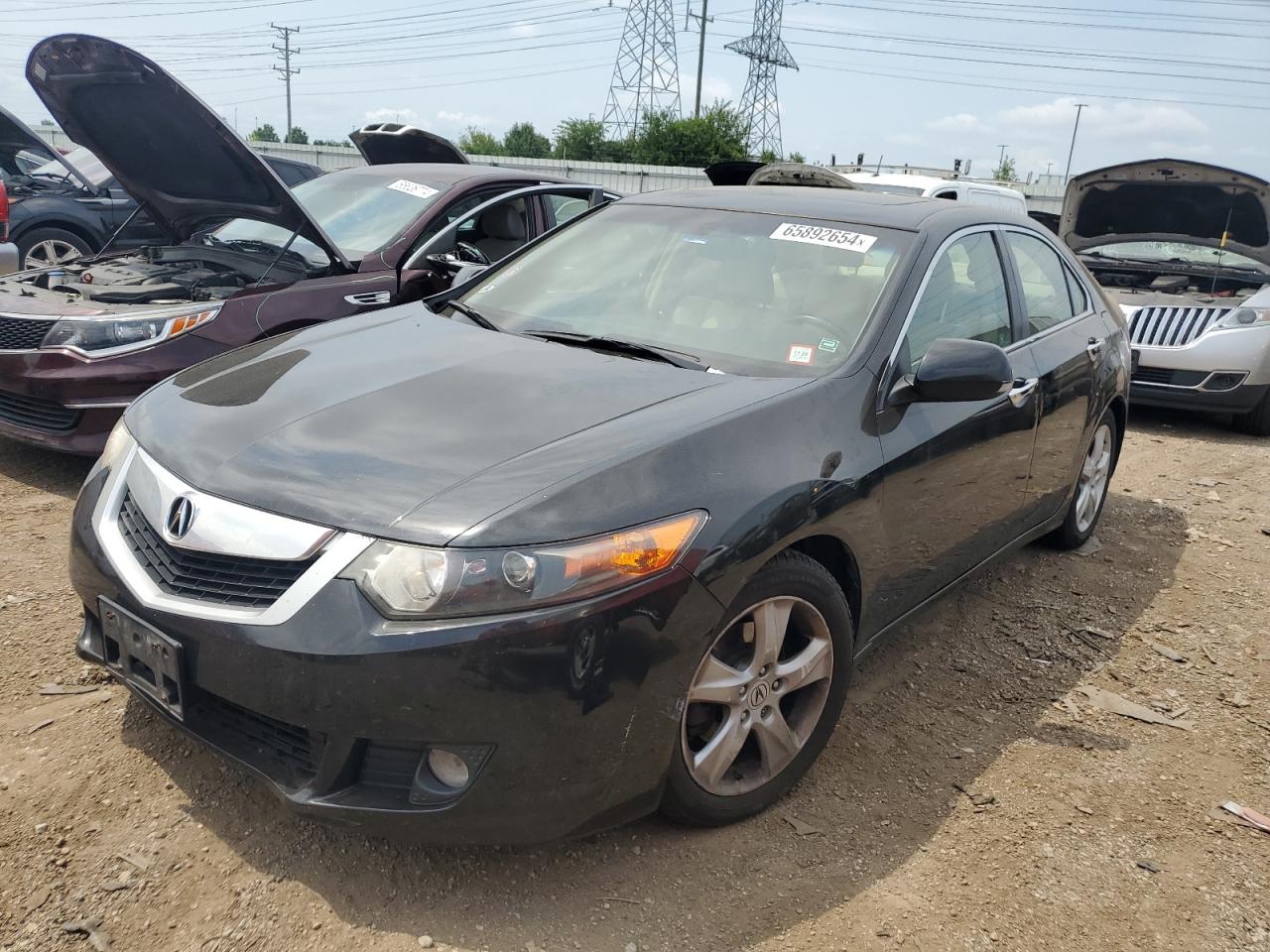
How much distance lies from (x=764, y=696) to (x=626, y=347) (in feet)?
3.72

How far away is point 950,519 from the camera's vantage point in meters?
3.27

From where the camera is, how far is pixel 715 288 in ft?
10.8

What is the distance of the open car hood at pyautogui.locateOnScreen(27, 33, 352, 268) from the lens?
4617 mm

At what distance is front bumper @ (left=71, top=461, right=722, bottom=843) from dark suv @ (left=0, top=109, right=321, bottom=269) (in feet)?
24.0

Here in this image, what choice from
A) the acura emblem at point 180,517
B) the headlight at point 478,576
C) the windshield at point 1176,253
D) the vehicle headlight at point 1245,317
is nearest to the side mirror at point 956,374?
the headlight at point 478,576

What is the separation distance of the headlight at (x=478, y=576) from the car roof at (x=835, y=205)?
1859 millimetres

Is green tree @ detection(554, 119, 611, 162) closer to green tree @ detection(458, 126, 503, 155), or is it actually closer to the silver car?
green tree @ detection(458, 126, 503, 155)

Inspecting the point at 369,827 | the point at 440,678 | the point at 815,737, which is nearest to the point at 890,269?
the point at 815,737

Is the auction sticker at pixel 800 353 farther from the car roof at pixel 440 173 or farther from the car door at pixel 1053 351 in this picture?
the car roof at pixel 440 173

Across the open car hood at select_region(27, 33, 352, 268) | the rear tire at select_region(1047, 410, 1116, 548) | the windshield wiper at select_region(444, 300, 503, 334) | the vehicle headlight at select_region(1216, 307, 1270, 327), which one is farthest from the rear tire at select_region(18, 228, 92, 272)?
the vehicle headlight at select_region(1216, 307, 1270, 327)

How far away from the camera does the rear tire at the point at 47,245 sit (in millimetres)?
8734

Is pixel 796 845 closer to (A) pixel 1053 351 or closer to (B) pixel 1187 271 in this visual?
(A) pixel 1053 351

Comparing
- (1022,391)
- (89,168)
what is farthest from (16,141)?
(1022,391)

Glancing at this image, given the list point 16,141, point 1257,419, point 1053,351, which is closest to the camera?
point 1053,351
